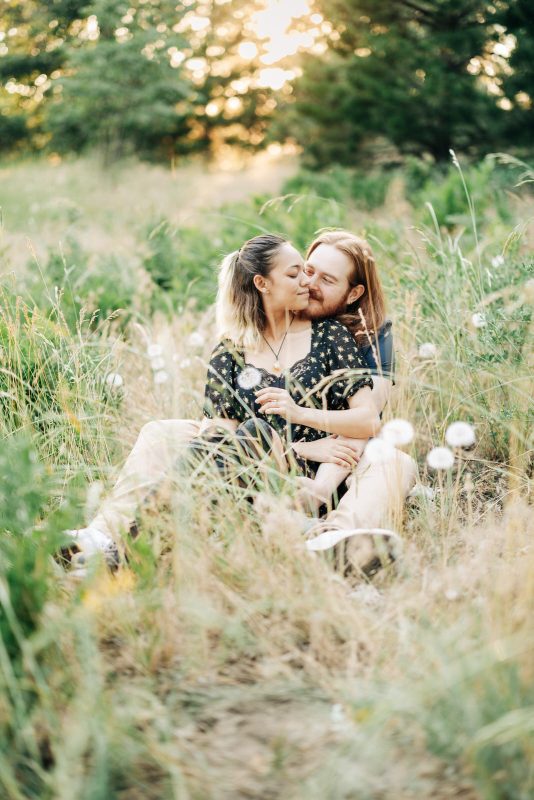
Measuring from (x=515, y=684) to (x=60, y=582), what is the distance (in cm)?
120

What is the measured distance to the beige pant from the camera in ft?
6.88

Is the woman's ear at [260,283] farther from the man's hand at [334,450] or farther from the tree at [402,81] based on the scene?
the tree at [402,81]

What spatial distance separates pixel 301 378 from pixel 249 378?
20 cm

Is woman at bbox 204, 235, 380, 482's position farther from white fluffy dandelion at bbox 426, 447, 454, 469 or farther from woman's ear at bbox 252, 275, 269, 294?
white fluffy dandelion at bbox 426, 447, 454, 469

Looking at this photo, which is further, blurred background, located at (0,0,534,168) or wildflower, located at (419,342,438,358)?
blurred background, located at (0,0,534,168)

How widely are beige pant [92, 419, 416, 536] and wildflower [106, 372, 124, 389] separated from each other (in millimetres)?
357

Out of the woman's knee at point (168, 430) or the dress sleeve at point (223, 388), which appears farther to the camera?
the dress sleeve at point (223, 388)

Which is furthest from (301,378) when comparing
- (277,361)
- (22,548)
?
(22,548)

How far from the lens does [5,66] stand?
12.7 metres

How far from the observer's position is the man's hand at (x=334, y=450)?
250 centimetres

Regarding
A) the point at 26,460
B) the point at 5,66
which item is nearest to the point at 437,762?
the point at 26,460

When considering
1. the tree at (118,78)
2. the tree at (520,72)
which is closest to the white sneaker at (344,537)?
the tree at (520,72)

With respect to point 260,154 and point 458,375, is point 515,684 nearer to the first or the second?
point 458,375

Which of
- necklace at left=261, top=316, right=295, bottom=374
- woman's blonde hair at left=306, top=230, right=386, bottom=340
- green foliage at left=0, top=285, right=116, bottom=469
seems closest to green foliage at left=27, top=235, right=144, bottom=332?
green foliage at left=0, top=285, right=116, bottom=469
